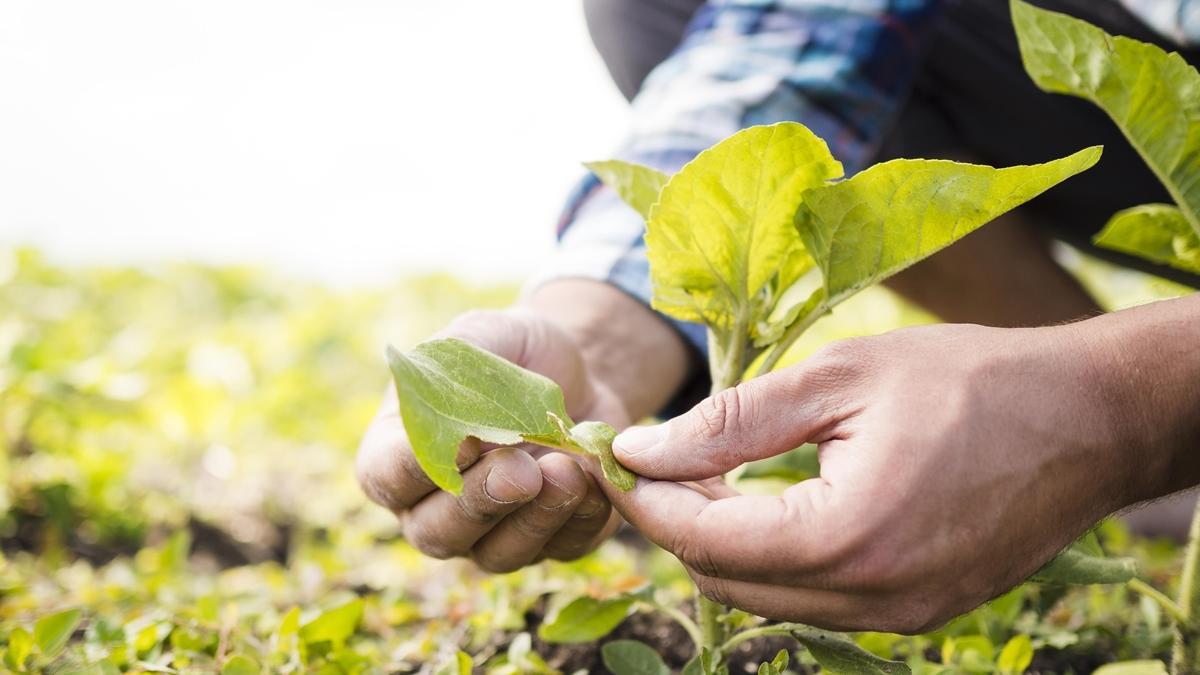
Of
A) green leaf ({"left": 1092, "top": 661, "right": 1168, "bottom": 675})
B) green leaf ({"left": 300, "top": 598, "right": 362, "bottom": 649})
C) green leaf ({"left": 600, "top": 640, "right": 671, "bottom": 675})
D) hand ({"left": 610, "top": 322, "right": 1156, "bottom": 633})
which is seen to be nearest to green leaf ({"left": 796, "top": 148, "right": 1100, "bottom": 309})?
hand ({"left": 610, "top": 322, "right": 1156, "bottom": 633})

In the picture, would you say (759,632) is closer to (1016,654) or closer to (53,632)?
(1016,654)

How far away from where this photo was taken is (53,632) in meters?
1.23

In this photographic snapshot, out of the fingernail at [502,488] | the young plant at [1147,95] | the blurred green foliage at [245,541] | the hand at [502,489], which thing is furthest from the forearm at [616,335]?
the young plant at [1147,95]

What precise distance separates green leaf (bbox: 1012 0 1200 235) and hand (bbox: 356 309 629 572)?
0.77m

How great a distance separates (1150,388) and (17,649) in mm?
1364

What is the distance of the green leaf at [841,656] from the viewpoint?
3.23 ft

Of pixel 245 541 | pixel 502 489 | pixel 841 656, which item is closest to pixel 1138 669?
pixel 841 656

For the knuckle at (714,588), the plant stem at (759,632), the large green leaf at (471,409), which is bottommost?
the plant stem at (759,632)

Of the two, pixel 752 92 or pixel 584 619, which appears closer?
pixel 584 619

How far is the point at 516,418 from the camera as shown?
95cm

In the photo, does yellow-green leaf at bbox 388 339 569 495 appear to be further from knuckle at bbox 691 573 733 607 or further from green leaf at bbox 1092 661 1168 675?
green leaf at bbox 1092 661 1168 675

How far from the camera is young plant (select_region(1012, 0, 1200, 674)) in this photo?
108 centimetres

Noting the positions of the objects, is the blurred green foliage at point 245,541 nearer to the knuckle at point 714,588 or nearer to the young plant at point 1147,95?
the young plant at point 1147,95

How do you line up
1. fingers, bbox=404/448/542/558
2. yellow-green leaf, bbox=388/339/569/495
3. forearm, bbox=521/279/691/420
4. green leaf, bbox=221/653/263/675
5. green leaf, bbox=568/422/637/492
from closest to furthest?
yellow-green leaf, bbox=388/339/569/495, green leaf, bbox=568/422/637/492, fingers, bbox=404/448/542/558, green leaf, bbox=221/653/263/675, forearm, bbox=521/279/691/420
